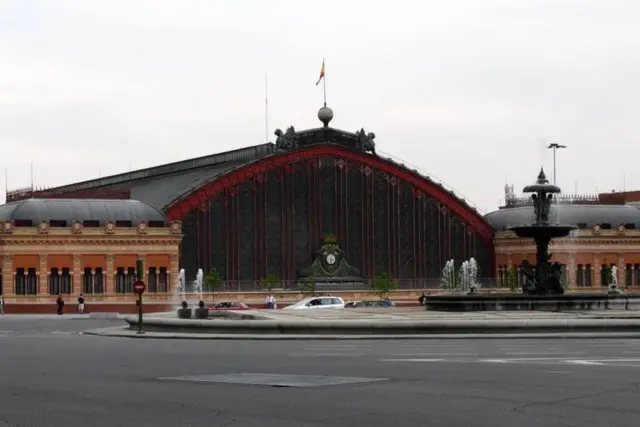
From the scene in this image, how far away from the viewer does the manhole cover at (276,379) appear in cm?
2177

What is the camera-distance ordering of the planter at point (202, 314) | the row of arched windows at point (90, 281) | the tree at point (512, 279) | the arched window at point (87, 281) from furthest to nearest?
the tree at point (512, 279), the arched window at point (87, 281), the row of arched windows at point (90, 281), the planter at point (202, 314)

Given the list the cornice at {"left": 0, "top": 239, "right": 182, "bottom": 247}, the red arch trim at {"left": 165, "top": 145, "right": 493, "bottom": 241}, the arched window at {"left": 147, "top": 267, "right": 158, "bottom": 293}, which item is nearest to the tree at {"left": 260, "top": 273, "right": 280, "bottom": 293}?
the cornice at {"left": 0, "top": 239, "right": 182, "bottom": 247}

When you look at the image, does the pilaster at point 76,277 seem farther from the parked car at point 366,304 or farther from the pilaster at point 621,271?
the pilaster at point 621,271

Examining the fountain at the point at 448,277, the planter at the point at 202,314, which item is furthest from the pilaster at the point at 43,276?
the planter at the point at 202,314

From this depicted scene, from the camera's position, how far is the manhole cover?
71.4 ft

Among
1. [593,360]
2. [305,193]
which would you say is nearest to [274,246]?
[305,193]

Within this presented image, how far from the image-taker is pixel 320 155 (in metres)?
111

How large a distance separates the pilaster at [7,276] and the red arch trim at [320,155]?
14443 millimetres

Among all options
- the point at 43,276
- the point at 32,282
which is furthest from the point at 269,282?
the point at 32,282

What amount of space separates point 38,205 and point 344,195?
27.5m

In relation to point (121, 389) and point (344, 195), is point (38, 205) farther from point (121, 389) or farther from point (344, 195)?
point (121, 389)

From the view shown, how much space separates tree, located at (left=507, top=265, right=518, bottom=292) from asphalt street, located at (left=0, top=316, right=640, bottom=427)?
2904 inches

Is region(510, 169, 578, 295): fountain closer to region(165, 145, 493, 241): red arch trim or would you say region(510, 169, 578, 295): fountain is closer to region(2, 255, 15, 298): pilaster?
region(2, 255, 15, 298): pilaster

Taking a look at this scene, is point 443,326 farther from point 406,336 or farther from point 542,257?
point 542,257
